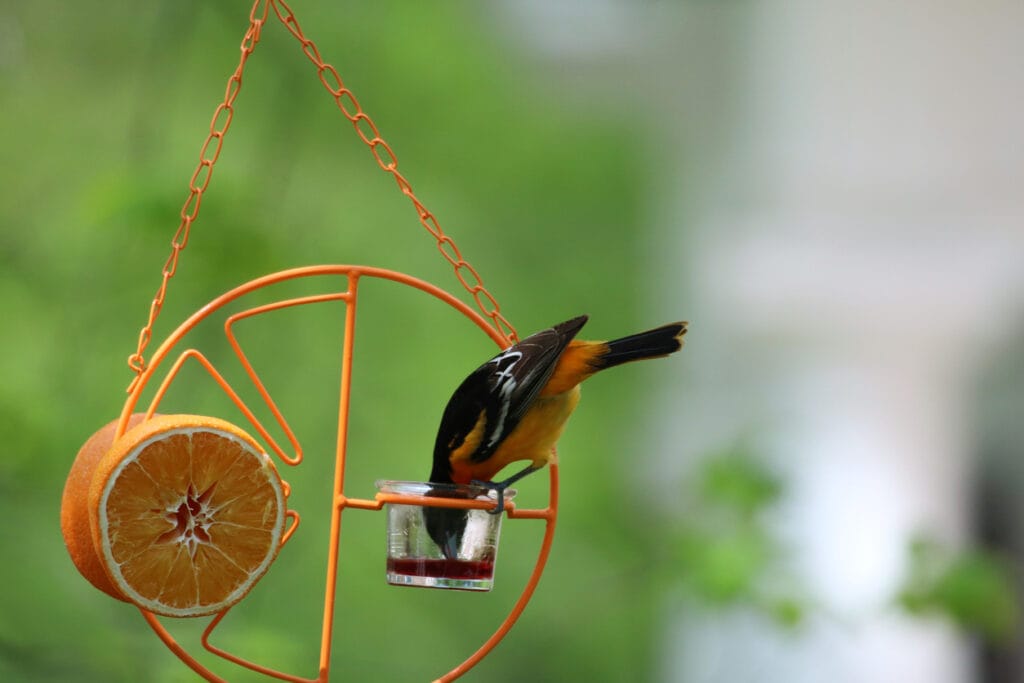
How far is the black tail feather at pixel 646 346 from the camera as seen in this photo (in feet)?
5.58

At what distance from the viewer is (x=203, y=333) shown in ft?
11.0

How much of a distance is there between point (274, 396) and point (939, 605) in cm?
223

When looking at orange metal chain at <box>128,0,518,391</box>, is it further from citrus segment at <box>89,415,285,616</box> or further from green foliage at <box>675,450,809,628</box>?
green foliage at <box>675,450,809,628</box>

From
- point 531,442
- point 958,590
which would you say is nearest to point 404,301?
point 958,590

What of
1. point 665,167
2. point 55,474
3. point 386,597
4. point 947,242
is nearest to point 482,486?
point 55,474

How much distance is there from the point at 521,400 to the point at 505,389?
3 cm

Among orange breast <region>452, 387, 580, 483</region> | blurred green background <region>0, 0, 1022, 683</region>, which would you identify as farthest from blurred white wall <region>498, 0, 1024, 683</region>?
orange breast <region>452, 387, 580, 483</region>

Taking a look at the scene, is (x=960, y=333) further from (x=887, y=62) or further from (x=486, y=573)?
(x=486, y=573)

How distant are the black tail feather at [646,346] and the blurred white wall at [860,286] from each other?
6.59 feet

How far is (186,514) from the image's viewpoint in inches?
53.1

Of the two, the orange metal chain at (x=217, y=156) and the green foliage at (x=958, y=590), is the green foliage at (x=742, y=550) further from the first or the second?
the orange metal chain at (x=217, y=156)

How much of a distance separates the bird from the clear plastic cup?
Answer: 0.19 feet

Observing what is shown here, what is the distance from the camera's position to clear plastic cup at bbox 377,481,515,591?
1.51 m

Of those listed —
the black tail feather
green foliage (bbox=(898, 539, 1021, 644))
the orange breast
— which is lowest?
green foliage (bbox=(898, 539, 1021, 644))
